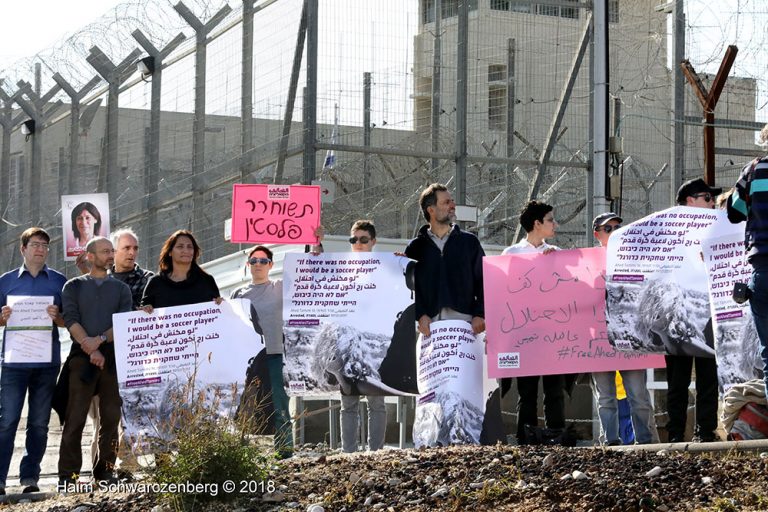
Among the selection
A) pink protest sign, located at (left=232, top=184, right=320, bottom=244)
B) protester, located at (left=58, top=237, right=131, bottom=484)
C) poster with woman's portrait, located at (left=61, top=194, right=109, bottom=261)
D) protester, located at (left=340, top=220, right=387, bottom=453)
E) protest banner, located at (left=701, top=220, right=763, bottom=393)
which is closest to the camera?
protest banner, located at (left=701, top=220, right=763, bottom=393)

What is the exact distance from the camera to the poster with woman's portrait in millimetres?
15258

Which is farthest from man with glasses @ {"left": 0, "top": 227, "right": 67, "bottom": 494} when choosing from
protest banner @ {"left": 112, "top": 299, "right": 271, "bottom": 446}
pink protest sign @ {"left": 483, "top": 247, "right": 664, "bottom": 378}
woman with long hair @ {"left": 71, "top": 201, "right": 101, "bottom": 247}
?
woman with long hair @ {"left": 71, "top": 201, "right": 101, "bottom": 247}

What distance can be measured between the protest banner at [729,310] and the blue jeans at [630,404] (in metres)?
1.14

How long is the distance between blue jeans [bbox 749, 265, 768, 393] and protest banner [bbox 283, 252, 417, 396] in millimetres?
2937

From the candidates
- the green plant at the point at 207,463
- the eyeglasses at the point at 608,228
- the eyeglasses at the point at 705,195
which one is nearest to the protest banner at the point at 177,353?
the green plant at the point at 207,463

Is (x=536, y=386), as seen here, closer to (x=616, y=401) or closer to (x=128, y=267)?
(x=616, y=401)

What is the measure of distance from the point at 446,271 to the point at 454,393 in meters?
0.91

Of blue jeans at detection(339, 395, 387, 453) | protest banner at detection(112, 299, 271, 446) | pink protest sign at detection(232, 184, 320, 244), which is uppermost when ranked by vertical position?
pink protest sign at detection(232, 184, 320, 244)

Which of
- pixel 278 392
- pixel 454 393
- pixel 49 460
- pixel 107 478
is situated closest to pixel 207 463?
pixel 107 478

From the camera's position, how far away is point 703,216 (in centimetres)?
1012

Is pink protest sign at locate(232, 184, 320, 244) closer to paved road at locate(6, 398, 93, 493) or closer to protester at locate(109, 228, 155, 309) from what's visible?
protester at locate(109, 228, 155, 309)

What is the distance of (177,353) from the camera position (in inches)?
405

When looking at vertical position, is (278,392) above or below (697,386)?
below

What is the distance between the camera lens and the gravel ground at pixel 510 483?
6.77 meters
